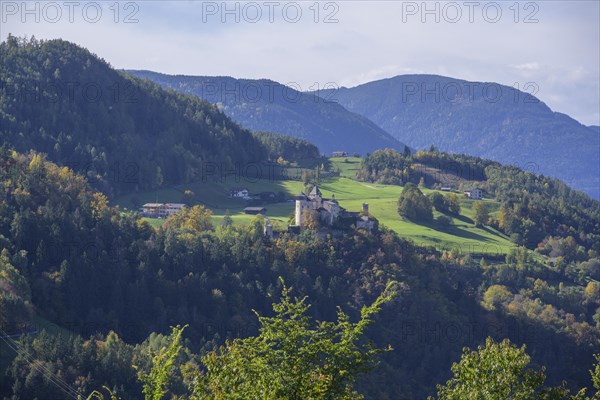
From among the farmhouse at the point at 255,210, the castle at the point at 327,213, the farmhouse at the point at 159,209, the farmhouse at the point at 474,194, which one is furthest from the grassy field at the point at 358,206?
the farmhouse at the point at 159,209

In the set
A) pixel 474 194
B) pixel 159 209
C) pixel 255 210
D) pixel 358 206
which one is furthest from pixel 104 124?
pixel 474 194

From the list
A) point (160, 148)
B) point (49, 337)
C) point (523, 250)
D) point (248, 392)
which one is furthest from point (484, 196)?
point (248, 392)

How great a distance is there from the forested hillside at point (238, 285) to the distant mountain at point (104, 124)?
29.7m

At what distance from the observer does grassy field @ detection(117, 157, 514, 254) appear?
13400 centimetres

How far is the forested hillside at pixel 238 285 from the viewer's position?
299 feet

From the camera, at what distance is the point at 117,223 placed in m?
107

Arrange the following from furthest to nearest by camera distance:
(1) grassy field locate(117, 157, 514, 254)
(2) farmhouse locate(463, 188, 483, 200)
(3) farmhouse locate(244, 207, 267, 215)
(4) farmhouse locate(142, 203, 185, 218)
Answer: (2) farmhouse locate(463, 188, 483, 200) < (3) farmhouse locate(244, 207, 267, 215) < (1) grassy field locate(117, 157, 514, 254) < (4) farmhouse locate(142, 203, 185, 218)

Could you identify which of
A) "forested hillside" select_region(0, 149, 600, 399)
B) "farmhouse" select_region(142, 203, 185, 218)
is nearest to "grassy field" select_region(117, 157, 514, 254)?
"farmhouse" select_region(142, 203, 185, 218)

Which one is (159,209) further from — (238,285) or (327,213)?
(238,285)

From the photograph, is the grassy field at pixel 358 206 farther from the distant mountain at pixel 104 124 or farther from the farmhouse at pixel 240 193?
the distant mountain at pixel 104 124

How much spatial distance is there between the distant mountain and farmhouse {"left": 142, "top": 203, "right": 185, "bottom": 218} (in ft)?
39.7

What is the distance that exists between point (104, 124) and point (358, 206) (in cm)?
5633

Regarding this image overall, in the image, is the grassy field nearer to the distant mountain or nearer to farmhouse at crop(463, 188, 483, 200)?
farmhouse at crop(463, 188, 483, 200)

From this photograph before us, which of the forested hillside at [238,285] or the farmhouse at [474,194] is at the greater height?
the farmhouse at [474,194]
